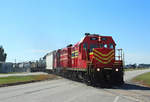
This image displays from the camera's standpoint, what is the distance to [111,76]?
58.1 ft

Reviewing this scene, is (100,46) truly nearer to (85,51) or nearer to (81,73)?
(85,51)

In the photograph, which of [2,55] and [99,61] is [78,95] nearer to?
[99,61]

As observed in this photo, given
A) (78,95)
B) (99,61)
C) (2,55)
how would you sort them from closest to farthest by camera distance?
(78,95) < (99,61) < (2,55)

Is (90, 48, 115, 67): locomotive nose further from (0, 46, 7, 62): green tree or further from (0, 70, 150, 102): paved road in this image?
(0, 46, 7, 62): green tree

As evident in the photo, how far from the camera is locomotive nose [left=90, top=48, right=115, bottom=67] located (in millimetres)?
17641

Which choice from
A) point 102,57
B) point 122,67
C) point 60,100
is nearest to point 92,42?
point 102,57

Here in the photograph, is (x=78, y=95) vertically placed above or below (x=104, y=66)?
below

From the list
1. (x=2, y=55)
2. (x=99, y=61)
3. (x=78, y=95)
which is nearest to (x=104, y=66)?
(x=99, y=61)

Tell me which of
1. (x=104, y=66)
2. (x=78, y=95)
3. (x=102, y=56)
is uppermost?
(x=102, y=56)

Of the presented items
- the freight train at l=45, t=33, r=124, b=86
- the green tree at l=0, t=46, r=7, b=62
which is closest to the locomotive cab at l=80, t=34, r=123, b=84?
the freight train at l=45, t=33, r=124, b=86

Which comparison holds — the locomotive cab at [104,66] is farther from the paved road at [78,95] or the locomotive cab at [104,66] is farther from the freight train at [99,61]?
the paved road at [78,95]

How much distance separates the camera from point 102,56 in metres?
17.9

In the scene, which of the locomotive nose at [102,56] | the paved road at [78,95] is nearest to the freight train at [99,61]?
the locomotive nose at [102,56]

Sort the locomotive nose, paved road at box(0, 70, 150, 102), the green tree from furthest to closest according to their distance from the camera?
the green tree, the locomotive nose, paved road at box(0, 70, 150, 102)
